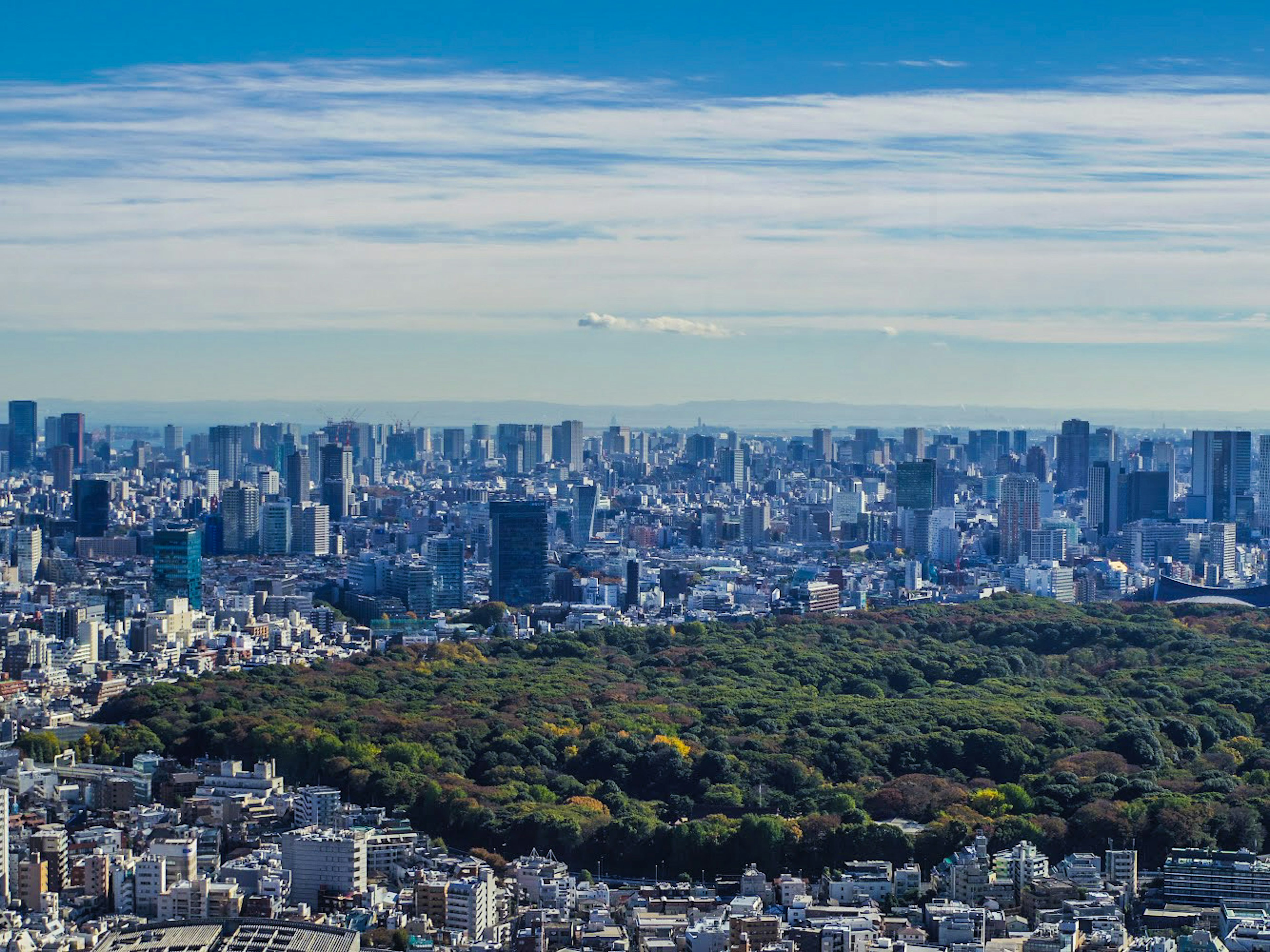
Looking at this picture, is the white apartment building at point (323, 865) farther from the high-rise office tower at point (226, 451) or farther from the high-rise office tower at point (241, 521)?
the high-rise office tower at point (226, 451)

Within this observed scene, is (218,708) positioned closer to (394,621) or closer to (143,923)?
(143,923)

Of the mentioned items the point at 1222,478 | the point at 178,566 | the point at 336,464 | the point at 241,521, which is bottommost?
the point at 178,566

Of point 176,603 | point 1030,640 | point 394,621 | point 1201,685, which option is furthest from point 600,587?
point 1201,685

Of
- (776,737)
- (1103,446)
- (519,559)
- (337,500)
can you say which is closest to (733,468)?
(1103,446)

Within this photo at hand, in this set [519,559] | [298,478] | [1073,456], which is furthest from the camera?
[1073,456]

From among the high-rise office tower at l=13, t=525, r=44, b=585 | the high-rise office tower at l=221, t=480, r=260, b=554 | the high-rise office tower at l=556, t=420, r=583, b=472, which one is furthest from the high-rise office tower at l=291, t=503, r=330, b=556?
the high-rise office tower at l=556, t=420, r=583, b=472

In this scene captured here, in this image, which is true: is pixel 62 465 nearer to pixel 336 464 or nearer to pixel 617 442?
pixel 336 464

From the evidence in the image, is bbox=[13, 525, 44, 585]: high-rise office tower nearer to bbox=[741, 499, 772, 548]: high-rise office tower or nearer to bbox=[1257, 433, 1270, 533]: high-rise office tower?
bbox=[741, 499, 772, 548]: high-rise office tower
